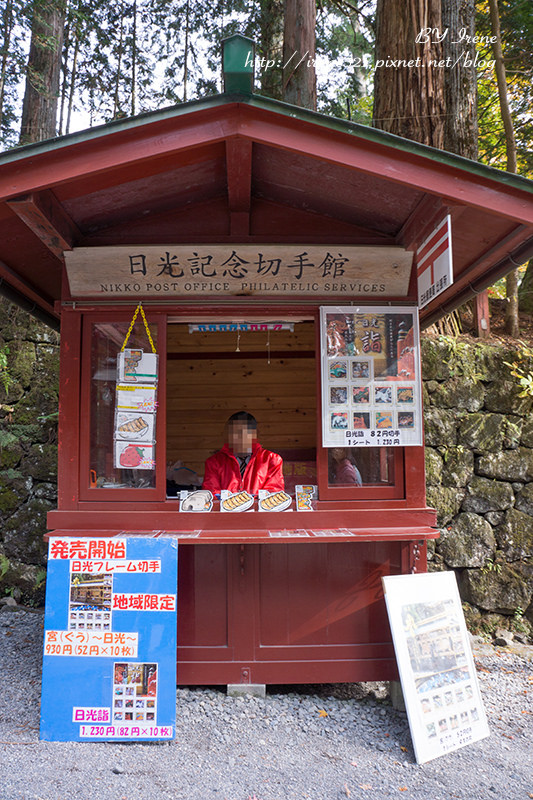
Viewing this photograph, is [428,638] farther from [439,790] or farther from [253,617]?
[253,617]

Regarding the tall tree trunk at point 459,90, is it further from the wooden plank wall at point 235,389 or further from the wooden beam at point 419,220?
the wooden beam at point 419,220

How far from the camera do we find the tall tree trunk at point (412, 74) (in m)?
6.31

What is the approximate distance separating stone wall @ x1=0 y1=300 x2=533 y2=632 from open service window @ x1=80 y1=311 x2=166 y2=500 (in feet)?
9.63

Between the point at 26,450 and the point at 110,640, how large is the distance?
3.84 m

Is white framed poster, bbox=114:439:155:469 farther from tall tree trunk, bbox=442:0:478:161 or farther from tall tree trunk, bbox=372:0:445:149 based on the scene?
tall tree trunk, bbox=442:0:478:161

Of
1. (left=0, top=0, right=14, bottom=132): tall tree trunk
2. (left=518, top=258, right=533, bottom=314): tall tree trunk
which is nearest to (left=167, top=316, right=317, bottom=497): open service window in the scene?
(left=518, top=258, right=533, bottom=314): tall tree trunk

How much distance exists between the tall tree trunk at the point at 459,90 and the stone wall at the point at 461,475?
9.32ft

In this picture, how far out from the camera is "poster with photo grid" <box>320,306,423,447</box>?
12.5 ft

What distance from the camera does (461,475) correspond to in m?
6.15

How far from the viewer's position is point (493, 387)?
634cm

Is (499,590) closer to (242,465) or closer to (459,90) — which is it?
(242,465)

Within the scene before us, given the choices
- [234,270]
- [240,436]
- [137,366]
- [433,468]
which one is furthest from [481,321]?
[137,366]

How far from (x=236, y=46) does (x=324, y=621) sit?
3.77m

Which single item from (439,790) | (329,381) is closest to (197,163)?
(329,381)
